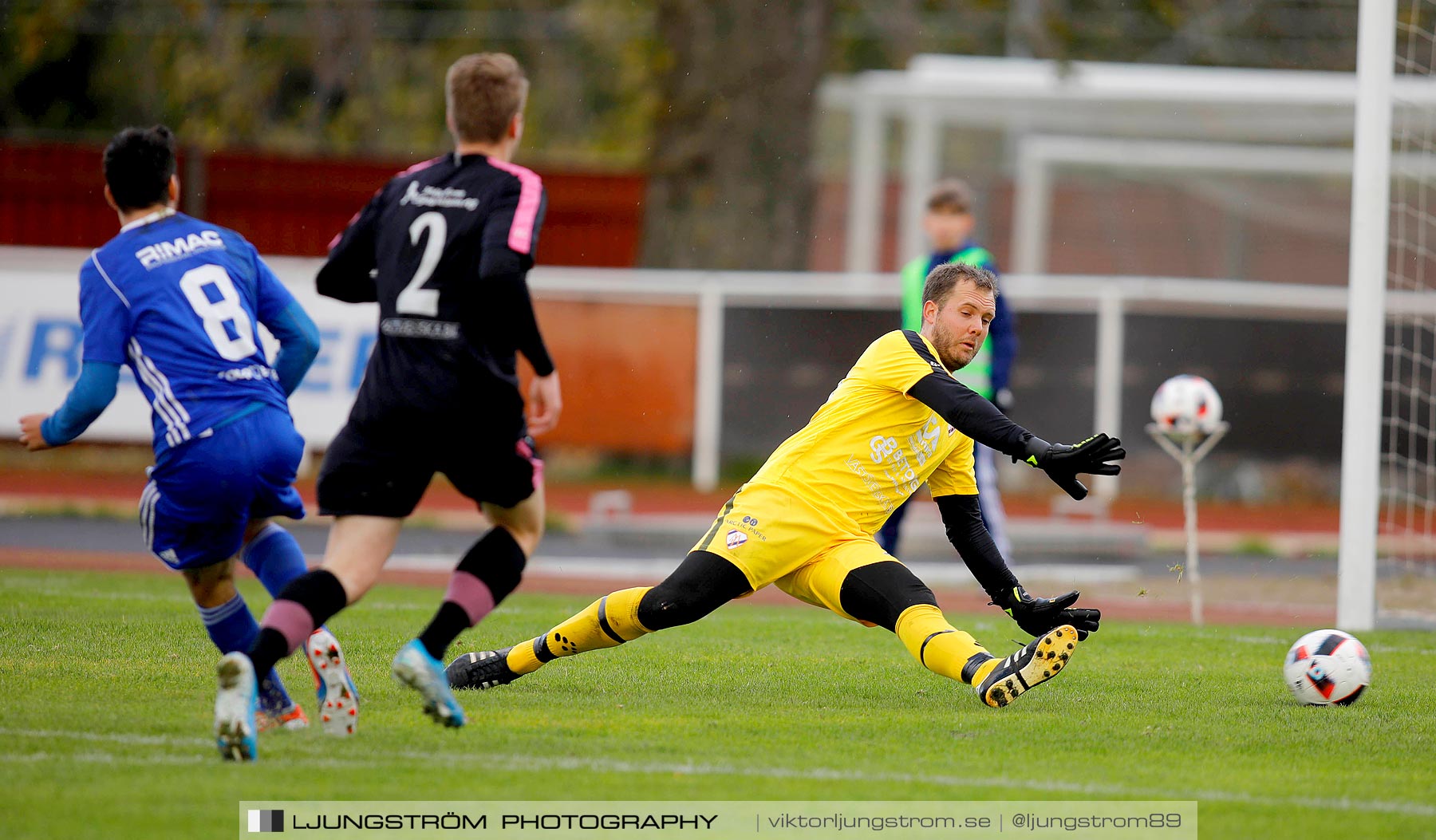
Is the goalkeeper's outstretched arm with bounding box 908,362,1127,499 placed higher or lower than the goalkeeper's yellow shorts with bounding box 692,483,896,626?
higher

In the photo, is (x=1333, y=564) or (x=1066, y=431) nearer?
(x=1333, y=564)

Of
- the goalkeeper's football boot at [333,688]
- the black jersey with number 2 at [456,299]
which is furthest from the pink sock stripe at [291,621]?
the black jersey with number 2 at [456,299]

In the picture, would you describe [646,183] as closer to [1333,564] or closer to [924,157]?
[924,157]

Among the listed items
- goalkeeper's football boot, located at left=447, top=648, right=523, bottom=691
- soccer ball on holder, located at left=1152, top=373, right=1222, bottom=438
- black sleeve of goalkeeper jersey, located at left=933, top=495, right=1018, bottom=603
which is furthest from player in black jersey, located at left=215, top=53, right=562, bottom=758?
soccer ball on holder, located at left=1152, top=373, right=1222, bottom=438

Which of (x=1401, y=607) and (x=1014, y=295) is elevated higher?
(x=1014, y=295)

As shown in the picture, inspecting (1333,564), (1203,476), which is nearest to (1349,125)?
(1203,476)

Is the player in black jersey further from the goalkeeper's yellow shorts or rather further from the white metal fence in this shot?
the white metal fence

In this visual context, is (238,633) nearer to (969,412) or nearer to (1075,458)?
(969,412)

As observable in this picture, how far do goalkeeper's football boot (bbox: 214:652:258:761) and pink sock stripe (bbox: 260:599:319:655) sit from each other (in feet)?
0.46

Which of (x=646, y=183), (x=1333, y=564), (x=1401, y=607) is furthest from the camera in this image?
(x=646, y=183)

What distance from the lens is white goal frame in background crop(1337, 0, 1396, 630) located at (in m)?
8.34

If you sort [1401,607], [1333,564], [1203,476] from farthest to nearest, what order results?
[1203,476]
[1333,564]
[1401,607]

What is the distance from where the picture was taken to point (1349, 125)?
70.9 feet

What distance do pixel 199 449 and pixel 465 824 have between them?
1.50 meters
